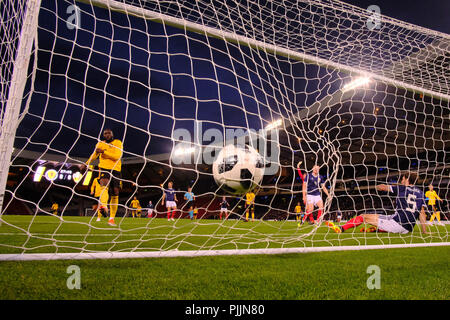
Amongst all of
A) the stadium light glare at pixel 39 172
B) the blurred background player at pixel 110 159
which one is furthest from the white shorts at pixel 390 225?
the stadium light glare at pixel 39 172

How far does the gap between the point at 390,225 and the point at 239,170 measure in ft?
8.34

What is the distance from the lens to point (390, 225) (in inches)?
168

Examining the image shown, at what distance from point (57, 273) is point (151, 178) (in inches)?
914

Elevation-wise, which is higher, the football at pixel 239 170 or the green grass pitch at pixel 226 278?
the football at pixel 239 170

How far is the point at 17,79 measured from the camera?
2076mm

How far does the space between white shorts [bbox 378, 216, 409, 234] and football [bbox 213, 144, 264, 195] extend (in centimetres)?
212

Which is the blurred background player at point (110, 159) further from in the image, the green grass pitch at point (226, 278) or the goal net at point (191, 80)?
the green grass pitch at point (226, 278)

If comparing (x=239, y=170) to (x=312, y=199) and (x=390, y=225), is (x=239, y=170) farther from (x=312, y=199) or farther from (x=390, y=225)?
(x=312, y=199)

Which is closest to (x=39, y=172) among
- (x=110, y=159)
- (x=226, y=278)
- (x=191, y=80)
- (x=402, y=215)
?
(x=110, y=159)

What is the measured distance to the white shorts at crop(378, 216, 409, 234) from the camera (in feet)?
13.9

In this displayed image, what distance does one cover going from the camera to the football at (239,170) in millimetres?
3576

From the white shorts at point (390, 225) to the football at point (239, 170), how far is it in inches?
83.6

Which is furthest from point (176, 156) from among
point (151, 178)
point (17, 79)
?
point (17, 79)
